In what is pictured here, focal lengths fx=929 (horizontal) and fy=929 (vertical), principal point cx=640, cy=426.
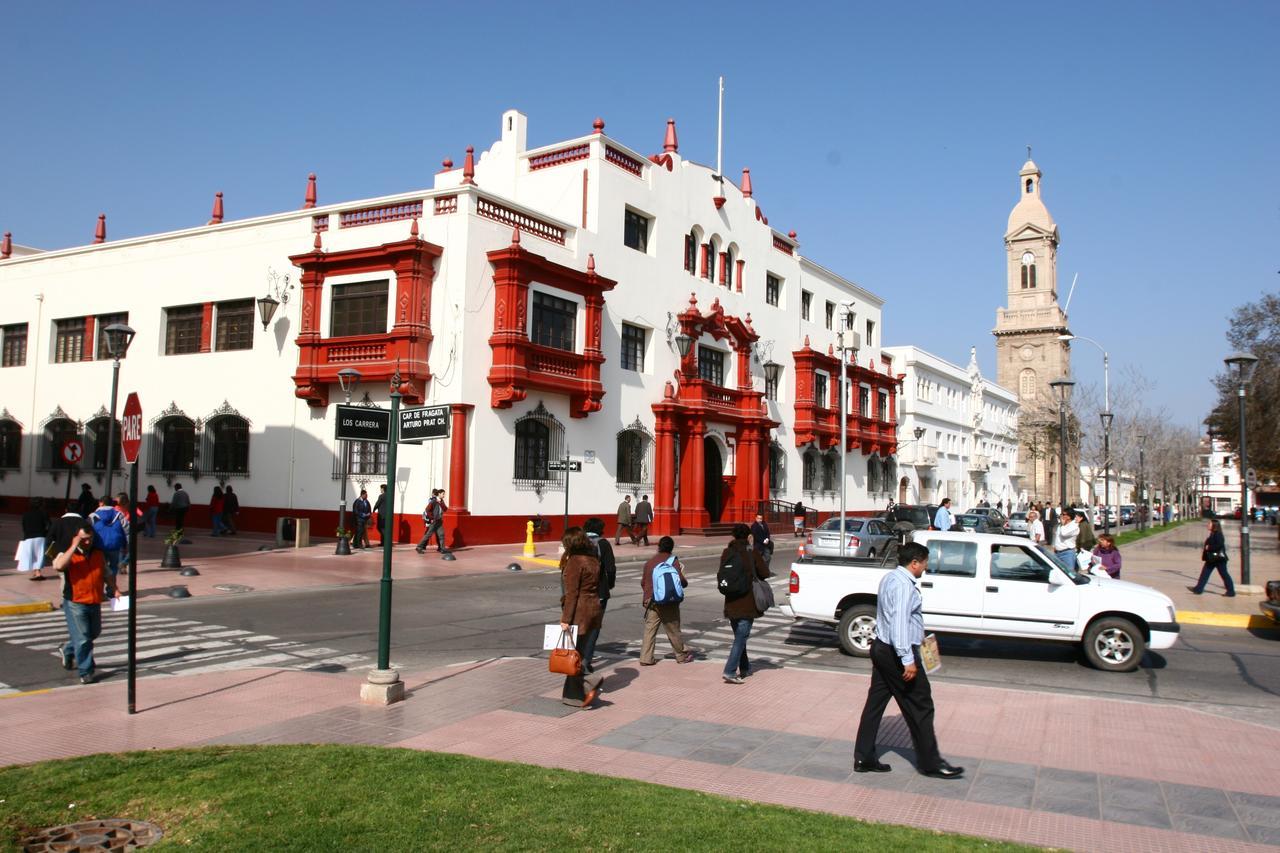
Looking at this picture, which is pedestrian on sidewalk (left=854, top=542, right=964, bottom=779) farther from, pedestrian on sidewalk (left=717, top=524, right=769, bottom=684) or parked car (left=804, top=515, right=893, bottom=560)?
parked car (left=804, top=515, right=893, bottom=560)

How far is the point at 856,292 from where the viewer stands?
170 ft

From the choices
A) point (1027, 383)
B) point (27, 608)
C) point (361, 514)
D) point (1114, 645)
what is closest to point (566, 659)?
point (1114, 645)

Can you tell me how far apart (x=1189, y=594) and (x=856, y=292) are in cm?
3367

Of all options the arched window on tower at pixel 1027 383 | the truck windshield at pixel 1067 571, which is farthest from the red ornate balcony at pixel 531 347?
the arched window on tower at pixel 1027 383

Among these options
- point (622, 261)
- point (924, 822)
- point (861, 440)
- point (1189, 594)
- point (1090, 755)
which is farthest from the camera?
point (861, 440)

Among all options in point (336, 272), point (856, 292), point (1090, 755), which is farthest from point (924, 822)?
point (856, 292)

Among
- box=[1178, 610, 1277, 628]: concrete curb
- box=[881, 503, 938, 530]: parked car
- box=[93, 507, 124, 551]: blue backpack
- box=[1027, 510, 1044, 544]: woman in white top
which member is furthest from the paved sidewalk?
box=[881, 503, 938, 530]: parked car

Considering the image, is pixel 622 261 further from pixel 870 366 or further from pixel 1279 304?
pixel 870 366

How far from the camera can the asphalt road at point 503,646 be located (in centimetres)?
1057

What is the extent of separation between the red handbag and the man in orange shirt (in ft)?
16.3

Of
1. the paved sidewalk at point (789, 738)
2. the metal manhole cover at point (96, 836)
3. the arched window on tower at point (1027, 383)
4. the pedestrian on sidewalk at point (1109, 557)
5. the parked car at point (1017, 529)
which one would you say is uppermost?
the arched window on tower at point (1027, 383)

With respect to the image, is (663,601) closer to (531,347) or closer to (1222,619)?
(1222,619)

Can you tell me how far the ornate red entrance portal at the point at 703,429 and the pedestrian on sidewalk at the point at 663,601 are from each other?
22395 mm

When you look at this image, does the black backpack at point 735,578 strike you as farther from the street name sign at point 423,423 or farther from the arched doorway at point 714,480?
the arched doorway at point 714,480
